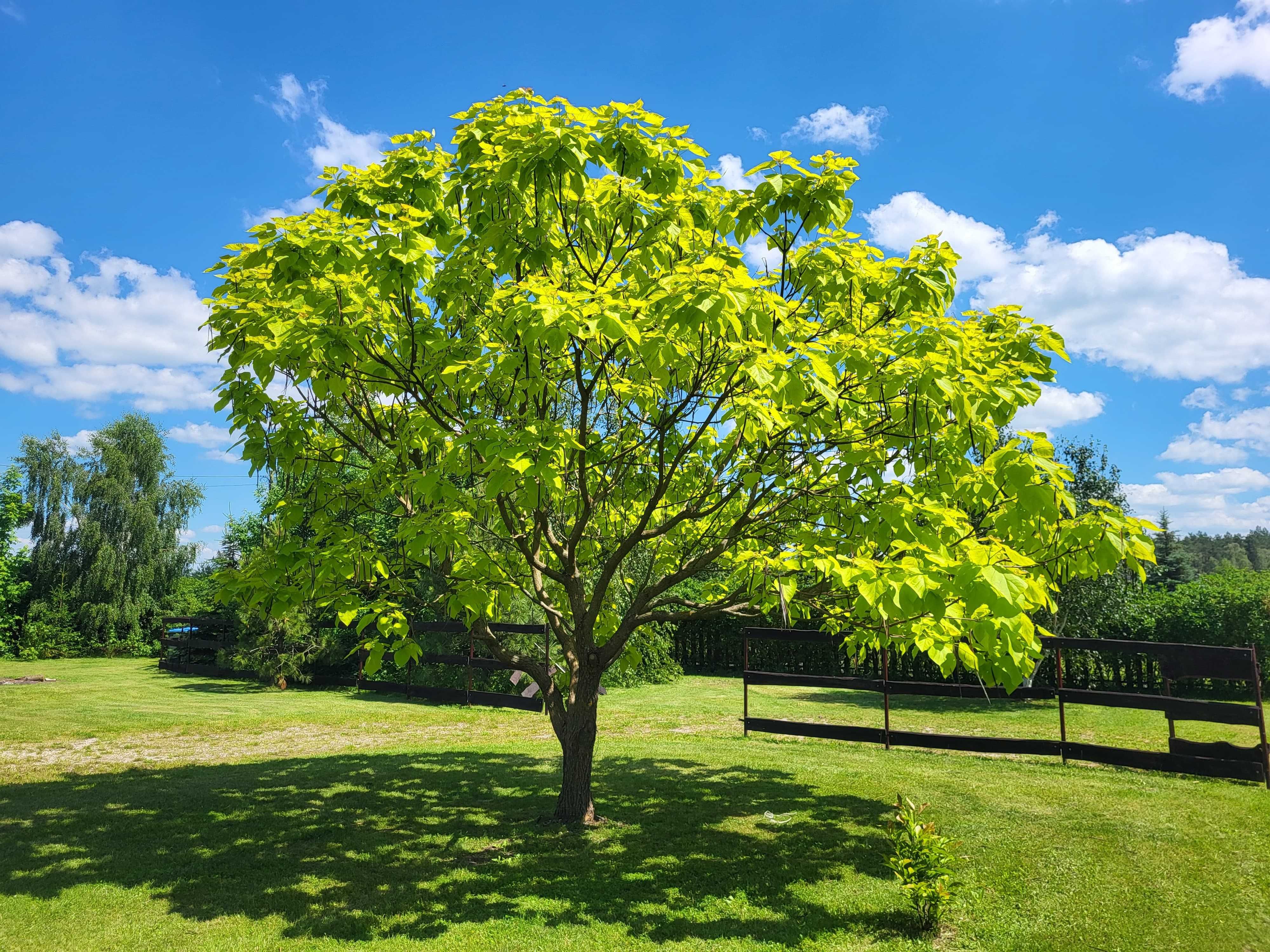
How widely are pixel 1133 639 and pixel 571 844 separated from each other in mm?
17108

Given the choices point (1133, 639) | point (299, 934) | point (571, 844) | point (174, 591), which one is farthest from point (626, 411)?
point (174, 591)

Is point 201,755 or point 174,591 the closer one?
point 201,755

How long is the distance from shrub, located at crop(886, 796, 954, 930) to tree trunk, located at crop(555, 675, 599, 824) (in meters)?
2.81

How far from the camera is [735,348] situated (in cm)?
452

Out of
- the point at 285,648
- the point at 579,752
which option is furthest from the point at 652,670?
the point at 579,752

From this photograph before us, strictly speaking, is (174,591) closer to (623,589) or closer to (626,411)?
(623,589)

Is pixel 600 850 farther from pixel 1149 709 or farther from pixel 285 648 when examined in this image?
pixel 285 648

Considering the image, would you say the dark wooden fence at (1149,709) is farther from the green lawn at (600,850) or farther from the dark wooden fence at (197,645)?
the dark wooden fence at (197,645)

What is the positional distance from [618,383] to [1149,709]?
27.4 feet

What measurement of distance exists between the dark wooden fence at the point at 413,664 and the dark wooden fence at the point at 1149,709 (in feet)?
13.9

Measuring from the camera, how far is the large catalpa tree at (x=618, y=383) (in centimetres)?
412

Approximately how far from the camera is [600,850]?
604 centimetres

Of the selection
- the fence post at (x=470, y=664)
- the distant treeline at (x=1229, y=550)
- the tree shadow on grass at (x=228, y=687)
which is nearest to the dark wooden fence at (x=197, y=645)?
the tree shadow on grass at (x=228, y=687)

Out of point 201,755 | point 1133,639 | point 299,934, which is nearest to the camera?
point 299,934
